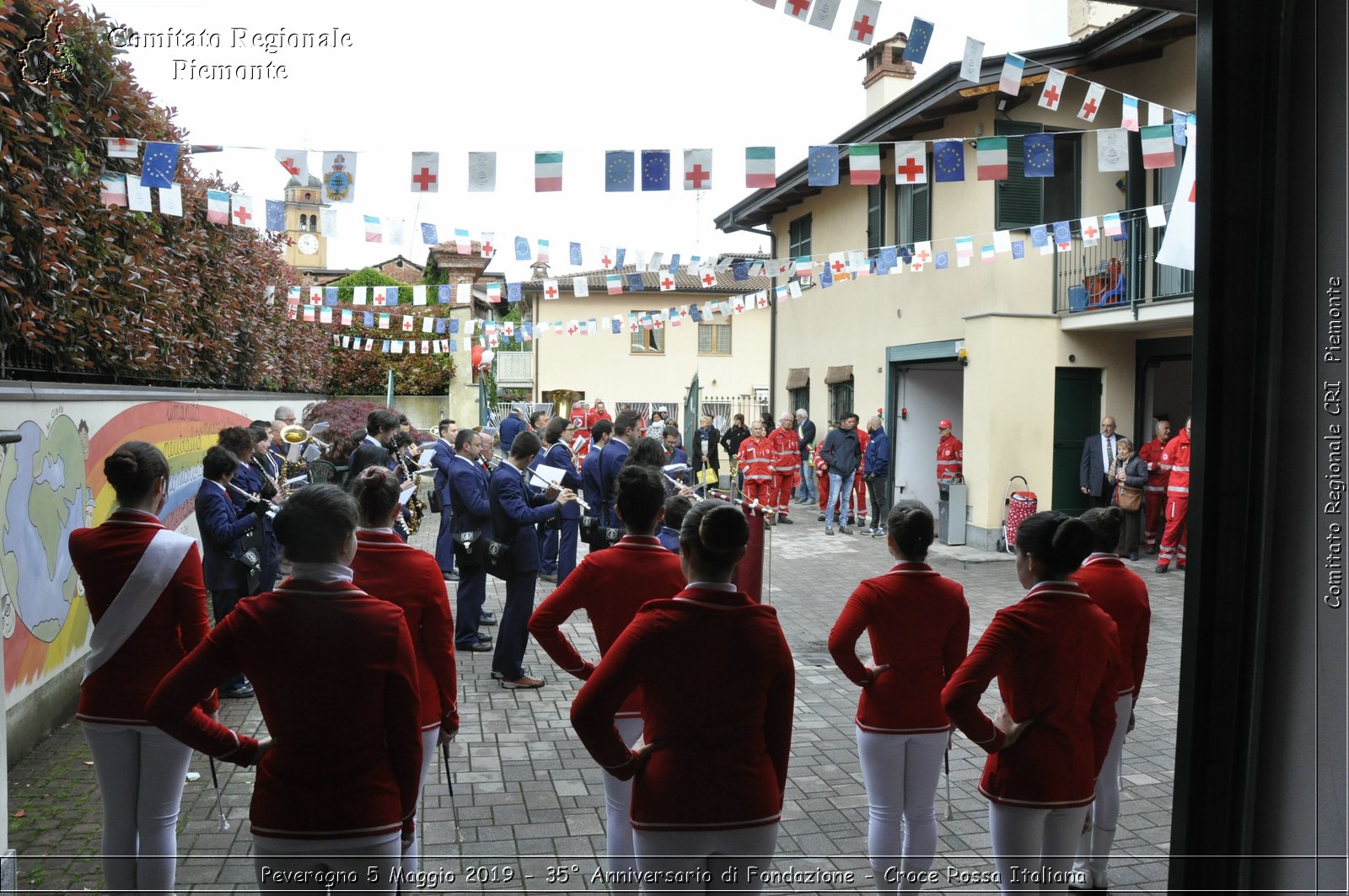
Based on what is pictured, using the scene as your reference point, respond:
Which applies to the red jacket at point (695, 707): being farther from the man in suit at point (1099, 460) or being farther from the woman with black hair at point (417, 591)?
the man in suit at point (1099, 460)

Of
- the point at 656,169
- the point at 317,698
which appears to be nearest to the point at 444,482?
the point at 656,169

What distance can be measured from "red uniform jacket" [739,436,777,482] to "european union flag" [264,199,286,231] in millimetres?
8378

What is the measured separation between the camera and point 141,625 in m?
3.41

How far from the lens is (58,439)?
20.2ft

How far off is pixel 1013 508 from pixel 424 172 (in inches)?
358

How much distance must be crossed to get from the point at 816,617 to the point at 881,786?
641cm

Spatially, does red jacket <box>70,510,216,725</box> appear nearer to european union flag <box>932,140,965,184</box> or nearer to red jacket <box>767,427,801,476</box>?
european union flag <box>932,140,965,184</box>

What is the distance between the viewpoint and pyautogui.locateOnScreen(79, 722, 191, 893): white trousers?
338 centimetres

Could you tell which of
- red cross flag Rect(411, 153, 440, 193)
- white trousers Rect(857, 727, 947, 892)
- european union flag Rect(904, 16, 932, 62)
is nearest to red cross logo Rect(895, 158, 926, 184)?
european union flag Rect(904, 16, 932, 62)

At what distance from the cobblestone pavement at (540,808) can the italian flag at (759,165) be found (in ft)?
13.9

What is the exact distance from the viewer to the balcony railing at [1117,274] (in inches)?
490

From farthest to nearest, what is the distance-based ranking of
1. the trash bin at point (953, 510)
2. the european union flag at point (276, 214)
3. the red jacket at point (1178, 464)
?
the trash bin at point (953, 510)
the red jacket at point (1178, 464)
the european union flag at point (276, 214)

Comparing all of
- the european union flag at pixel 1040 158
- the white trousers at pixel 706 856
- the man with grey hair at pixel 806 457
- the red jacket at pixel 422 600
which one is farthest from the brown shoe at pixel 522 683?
the man with grey hair at pixel 806 457

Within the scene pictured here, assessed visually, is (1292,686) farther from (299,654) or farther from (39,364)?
(39,364)
